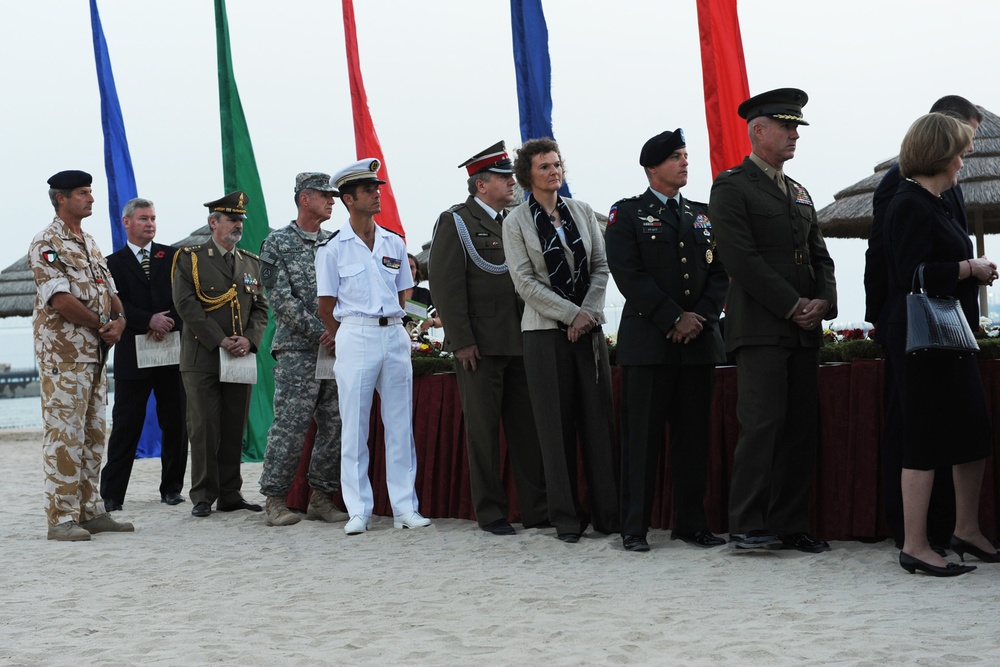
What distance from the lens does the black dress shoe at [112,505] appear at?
297 inches

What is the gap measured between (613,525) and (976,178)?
21.9ft

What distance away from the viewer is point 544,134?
26.0 ft

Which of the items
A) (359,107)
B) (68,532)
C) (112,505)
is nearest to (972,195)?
(359,107)

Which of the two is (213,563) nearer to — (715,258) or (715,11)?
(715,258)

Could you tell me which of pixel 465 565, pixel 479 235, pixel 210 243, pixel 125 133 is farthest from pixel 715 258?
pixel 125 133

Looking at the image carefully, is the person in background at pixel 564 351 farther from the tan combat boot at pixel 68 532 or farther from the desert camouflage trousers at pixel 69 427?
the tan combat boot at pixel 68 532

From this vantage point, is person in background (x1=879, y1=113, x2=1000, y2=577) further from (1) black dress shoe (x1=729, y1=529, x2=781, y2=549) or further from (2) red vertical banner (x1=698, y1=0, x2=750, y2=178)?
(2) red vertical banner (x1=698, y1=0, x2=750, y2=178)

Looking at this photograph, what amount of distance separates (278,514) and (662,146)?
298 cm

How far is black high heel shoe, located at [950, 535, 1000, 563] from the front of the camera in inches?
171

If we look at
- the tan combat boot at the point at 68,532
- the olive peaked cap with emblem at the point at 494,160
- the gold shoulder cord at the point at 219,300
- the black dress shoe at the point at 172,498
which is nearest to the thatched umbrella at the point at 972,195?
the olive peaked cap with emblem at the point at 494,160

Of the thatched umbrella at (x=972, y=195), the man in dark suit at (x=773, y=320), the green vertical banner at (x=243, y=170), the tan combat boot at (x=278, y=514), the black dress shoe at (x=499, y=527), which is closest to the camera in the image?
the man in dark suit at (x=773, y=320)

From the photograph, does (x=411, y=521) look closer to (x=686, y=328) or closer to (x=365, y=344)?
(x=365, y=344)

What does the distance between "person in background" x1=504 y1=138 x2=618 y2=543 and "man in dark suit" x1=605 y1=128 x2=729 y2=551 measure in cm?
25

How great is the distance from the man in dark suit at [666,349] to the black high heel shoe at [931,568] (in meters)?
0.96
